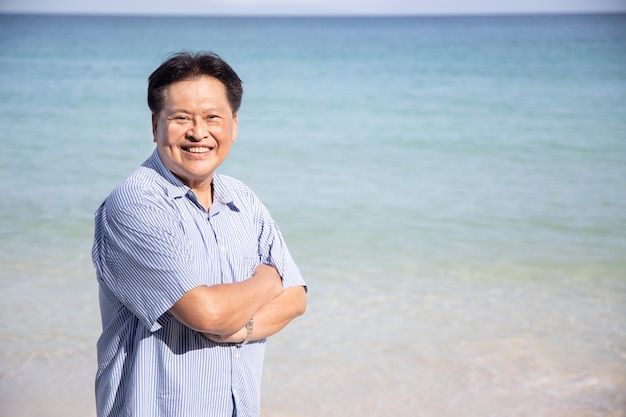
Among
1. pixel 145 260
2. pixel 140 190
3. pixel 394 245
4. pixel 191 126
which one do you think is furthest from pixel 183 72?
pixel 394 245

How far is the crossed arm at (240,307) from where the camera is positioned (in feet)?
6.19

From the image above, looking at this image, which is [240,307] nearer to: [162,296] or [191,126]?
[162,296]

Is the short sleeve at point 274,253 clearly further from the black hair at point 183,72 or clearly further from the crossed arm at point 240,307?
the black hair at point 183,72

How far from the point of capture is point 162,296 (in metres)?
1.88

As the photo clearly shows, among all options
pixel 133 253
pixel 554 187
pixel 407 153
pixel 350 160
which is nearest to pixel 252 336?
pixel 133 253

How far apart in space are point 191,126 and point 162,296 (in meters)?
0.46

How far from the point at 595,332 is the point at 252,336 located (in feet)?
11.6

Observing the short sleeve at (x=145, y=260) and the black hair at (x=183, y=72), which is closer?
the short sleeve at (x=145, y=260)

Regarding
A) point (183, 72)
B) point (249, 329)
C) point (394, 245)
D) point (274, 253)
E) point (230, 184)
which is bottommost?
point (394, 245)

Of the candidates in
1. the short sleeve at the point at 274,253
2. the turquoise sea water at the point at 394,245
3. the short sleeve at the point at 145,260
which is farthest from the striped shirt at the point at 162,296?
the turquoise sea water at the point at 394,245

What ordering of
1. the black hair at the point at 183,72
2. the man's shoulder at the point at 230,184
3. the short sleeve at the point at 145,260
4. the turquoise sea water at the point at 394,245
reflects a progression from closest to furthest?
1. the short sleeve at the point at 145,260
2. the black hair at the point at 183,72
3. the man's shoulder at the point at 230,184
4. the turquoise sea water at the point at 394,245

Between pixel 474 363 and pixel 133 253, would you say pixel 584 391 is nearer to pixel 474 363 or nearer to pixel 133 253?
pixel 474 363

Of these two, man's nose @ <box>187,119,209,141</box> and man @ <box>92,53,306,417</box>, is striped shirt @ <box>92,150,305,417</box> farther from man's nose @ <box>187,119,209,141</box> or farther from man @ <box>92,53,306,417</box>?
man's nose @ <box>187,119,209,141</box>

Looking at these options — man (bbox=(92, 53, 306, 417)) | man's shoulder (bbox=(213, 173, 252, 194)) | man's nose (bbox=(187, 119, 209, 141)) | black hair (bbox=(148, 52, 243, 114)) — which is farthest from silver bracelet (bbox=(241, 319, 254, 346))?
black hair (bbox=(148, 52, 243, 114))
